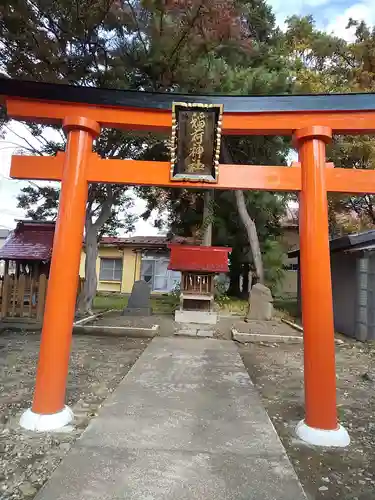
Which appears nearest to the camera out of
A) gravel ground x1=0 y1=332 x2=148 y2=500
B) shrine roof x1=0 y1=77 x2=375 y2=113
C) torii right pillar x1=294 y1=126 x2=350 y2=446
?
gravel ground x1=0 y1=332 x2=148 y2=500

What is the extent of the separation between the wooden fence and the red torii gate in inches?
304

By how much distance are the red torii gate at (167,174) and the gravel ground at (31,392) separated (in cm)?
32

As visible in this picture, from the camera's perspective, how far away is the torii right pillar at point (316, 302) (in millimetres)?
3980

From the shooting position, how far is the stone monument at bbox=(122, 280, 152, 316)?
14.0m

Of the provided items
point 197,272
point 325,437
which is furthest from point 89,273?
point 325,437

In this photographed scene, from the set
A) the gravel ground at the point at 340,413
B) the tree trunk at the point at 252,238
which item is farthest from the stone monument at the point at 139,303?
the gravel ground at the point at 340,413

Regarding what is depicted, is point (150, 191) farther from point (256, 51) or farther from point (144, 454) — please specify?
point (144, 454)

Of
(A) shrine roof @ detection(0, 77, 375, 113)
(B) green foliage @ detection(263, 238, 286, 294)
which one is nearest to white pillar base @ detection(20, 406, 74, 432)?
(A) shrine roof @ detection(0, 77, 375, 113)

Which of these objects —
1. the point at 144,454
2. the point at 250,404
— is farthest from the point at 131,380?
the point at 144,454

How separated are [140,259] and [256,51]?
1575 centimetres

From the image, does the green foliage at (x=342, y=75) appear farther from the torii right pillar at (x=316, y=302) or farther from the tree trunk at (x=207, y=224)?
the torii right pillar at (x=316, y=302)

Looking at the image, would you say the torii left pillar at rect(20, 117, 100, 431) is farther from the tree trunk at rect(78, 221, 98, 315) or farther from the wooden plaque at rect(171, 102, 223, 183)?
the tree trunk at rect(78, 221, 98, 315)

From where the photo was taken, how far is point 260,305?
45.9 ft

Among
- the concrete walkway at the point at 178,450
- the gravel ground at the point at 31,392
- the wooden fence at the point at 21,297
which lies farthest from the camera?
the wooden fence at the point at 21,297
